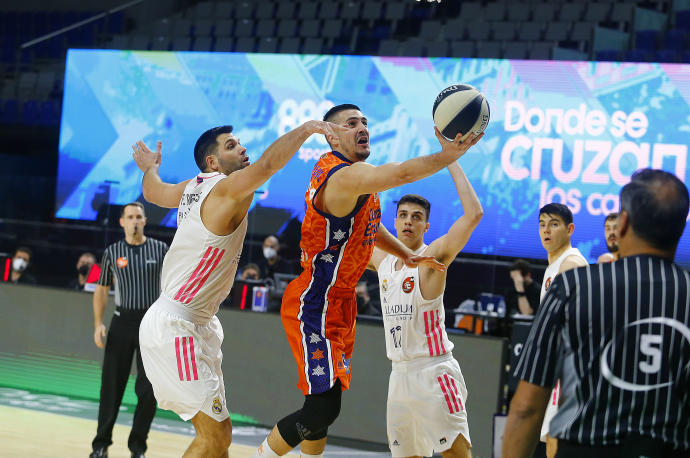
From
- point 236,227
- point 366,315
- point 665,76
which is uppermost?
point 665,76

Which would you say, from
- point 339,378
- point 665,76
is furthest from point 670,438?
point 665,76

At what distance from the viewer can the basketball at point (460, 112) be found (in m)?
4.29

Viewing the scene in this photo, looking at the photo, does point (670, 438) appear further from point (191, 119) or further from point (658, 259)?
point (191, 119)

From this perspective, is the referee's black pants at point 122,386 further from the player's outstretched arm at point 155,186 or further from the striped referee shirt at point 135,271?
the player's outstretched arm at point 155,186

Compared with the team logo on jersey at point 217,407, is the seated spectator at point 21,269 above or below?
below

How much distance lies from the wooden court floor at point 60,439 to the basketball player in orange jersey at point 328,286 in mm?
3007

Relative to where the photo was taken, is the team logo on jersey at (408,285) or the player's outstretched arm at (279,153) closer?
the player's outstretched arm at (279,153)

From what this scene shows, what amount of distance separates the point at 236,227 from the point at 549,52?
9923 millimetres

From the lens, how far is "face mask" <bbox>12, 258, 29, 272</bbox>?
462 inches

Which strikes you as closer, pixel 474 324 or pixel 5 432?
pixel 5 432

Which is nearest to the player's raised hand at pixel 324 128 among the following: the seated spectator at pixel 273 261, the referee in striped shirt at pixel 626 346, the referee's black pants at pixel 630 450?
the referee in striped shirt at pixel 626 346

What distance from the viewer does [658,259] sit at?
2.47 m

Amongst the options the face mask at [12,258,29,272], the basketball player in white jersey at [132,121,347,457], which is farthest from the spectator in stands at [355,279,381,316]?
the basketball player in white jersey at [132,121,347,457]

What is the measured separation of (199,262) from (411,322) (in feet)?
4.48
